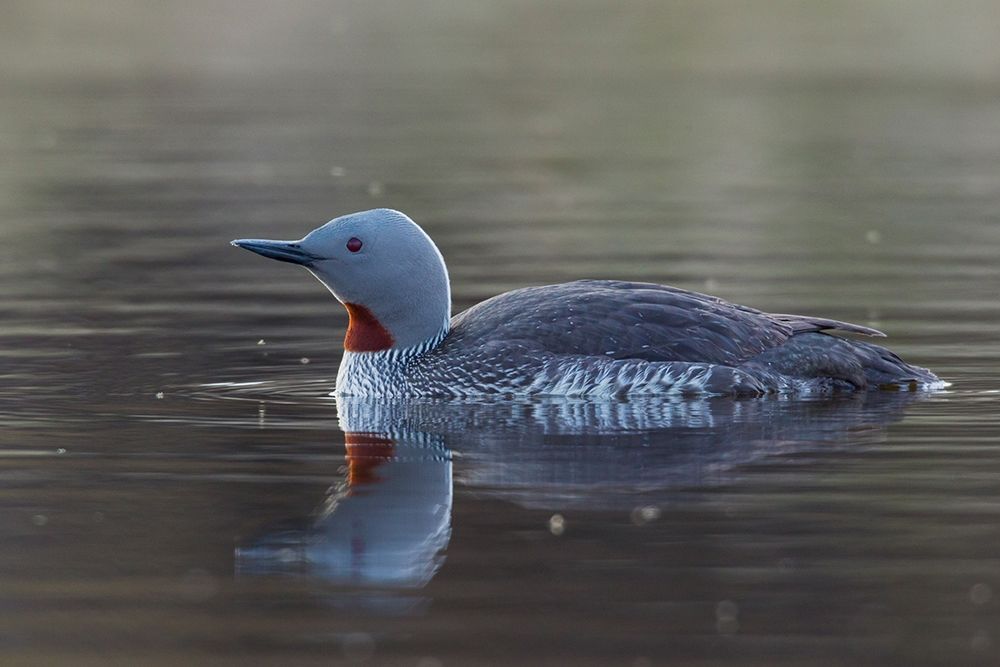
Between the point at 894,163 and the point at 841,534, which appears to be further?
the point at 894,163

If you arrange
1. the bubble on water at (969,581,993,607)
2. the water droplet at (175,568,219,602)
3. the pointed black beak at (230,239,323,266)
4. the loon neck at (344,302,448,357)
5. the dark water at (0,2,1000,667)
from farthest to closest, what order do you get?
the loon neck at (344,302,448,357)
the pointed black beak at (230,239,323,266)
the water droplet at (175,568,219,602)
the bubble on water at (969,581,993,607)
the dark water at (0,2,1000,667)

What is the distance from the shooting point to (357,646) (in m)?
5.00

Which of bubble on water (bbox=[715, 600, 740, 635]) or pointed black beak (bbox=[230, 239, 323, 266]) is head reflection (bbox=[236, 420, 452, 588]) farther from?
pointed black beak (bbox=[230, 239, 323, 266])

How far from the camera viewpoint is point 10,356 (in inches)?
383

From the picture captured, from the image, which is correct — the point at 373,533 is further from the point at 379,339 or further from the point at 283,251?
the point at 379,339

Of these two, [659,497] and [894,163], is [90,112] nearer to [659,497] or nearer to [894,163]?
[894,163]

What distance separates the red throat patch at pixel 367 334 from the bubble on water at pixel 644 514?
9.29ft

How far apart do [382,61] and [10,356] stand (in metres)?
26.3

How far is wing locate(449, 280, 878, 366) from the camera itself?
8.67 m

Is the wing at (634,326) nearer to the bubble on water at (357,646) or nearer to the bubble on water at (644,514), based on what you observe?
the bubble on water at (644,514)

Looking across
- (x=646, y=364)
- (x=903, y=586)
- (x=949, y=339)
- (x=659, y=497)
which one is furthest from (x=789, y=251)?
(x=903, y=586)

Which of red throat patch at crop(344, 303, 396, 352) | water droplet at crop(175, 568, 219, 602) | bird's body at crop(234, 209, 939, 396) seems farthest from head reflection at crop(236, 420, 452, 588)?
red throat patch at crop(344, 303, 396, 352)

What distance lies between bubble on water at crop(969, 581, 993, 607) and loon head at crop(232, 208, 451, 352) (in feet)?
12.8

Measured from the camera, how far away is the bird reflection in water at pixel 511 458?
5941 millimetres
